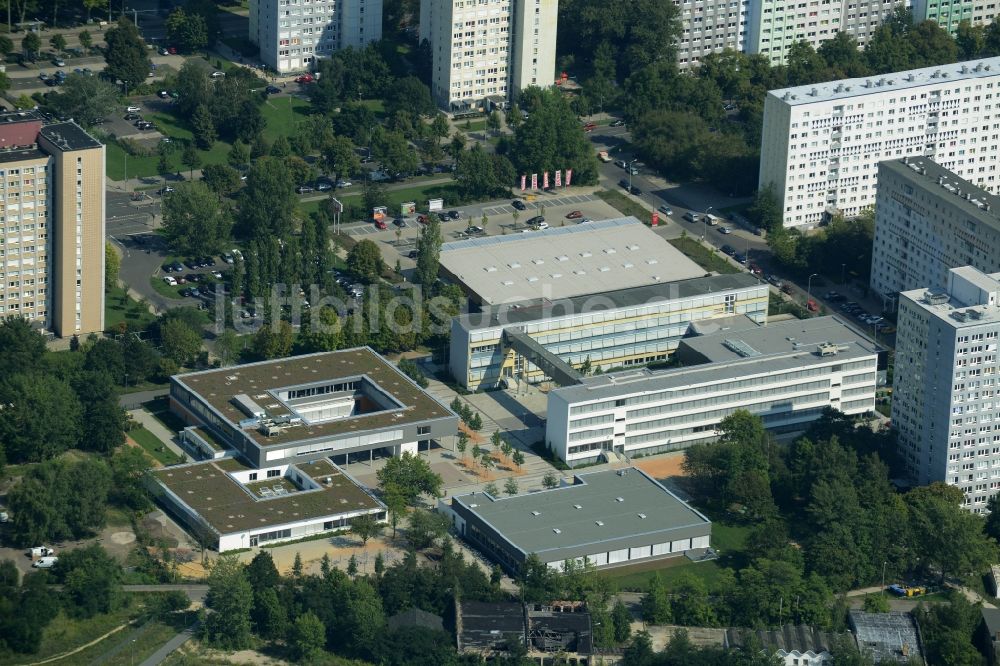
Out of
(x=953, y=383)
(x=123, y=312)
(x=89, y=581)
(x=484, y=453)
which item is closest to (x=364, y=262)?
(x=123, y=312)

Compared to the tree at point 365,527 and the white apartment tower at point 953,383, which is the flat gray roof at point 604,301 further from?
the white apartment tower at point 953,383

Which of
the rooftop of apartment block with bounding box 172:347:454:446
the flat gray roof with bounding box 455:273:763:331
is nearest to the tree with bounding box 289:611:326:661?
the rooftop of apartment block with bounding box 172:347:454:446

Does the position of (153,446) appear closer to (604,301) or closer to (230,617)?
(230,617)

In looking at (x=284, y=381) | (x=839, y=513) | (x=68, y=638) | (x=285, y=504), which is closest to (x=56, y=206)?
(x=284, y=381)

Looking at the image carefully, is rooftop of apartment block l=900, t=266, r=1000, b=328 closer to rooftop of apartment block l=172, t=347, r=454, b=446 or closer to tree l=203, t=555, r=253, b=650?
rooftop of apartment block l=172, t=347, r=454, b=446

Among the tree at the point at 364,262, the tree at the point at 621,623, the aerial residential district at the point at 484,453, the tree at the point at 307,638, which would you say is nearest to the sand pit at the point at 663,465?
the aerial residential district at the point at 484,453

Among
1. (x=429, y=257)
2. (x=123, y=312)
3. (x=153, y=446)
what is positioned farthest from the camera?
(x=429, y=257)

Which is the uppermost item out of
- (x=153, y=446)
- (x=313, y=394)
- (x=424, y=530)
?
(x=313, y=394)
